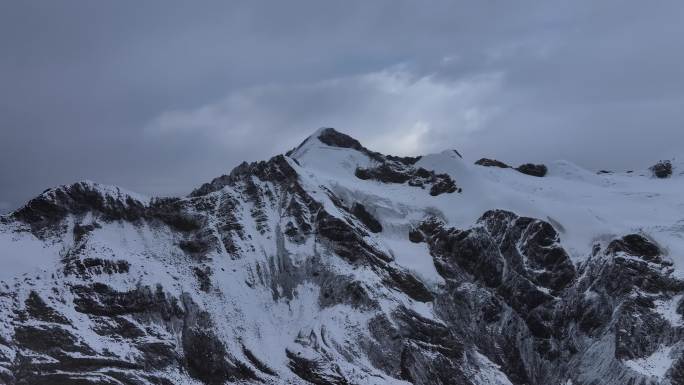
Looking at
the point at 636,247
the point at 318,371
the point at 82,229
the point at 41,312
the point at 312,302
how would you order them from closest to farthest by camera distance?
1. the point at 41,312
2. the point at 318,371
3. the point at 82,229
4. the point at 312,302
5. the point at 636,247

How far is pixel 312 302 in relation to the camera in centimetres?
18325

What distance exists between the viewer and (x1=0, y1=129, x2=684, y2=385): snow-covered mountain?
525 ft

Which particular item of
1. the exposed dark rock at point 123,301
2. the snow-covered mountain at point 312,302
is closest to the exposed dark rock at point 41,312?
the snow-covered mountain at point 312,302

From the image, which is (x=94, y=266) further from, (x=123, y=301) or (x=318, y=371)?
(x=318, y=371)

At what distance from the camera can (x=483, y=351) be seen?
593 feet

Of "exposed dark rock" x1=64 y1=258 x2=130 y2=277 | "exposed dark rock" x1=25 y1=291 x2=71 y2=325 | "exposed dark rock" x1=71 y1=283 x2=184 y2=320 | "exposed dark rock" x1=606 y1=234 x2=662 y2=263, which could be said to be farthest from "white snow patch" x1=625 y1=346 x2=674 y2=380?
"exposed dark rock" x1=25 y1=291 x2=71 y2=325

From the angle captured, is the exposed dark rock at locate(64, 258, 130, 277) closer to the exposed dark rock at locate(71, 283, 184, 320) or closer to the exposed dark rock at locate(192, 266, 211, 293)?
the exposed dark rock at locate(71, 283, 184, 320)

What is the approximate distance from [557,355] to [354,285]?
40.1 metres

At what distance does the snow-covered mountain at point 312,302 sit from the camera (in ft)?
525

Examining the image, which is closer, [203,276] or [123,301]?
[123,301]

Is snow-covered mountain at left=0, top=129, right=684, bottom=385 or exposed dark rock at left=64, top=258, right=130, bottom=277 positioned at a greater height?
exposed dark rock at left=64, top=258, right=130, bottom=277

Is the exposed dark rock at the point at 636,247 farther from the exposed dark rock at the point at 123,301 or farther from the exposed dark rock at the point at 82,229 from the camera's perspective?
the exposed dark rock at the point at 82,229

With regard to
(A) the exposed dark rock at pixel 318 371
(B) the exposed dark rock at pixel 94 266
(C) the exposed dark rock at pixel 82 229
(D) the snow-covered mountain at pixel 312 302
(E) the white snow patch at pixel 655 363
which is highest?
(C) the exposed dark rock at pixel 82 229

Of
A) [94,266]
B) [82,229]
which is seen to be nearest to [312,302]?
[94,266]
